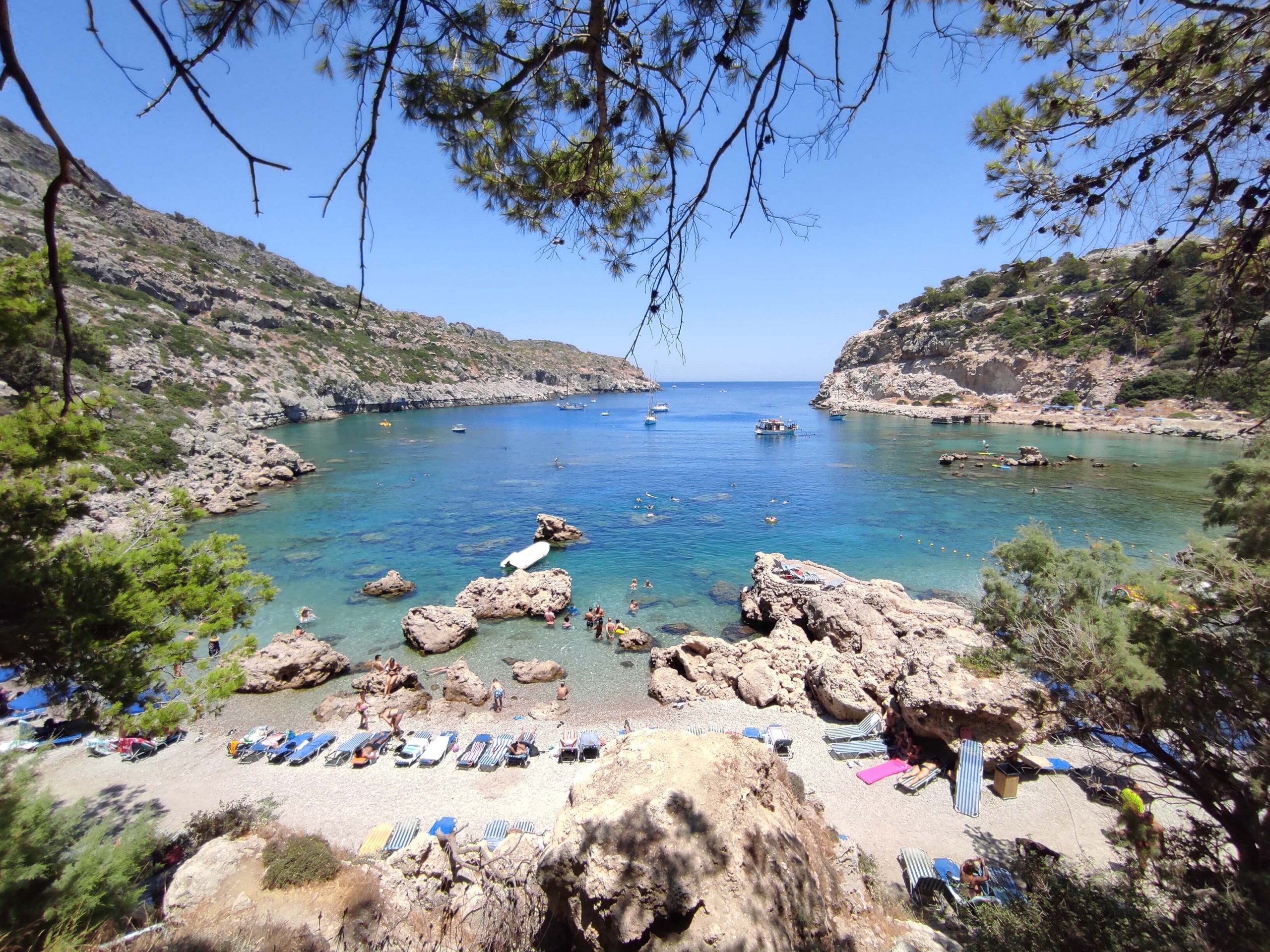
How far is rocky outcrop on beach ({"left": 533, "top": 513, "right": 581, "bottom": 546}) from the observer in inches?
1069

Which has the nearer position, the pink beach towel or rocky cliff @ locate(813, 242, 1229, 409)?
the pink beach towel

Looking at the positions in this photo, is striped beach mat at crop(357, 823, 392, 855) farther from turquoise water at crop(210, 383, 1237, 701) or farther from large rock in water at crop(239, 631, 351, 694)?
large rock in water at crop(239, 631, 351, 694)

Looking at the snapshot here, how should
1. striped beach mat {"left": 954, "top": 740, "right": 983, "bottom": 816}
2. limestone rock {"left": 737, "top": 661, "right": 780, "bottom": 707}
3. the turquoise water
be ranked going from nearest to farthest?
striped beach mat {"left": 954, "top": 740, "right": 983, "bottom": 816}
limestone rock {"left": 737, "top": 661, "right": 780, "bottom": 707}
the turquoise water

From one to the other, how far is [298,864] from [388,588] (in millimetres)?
14936

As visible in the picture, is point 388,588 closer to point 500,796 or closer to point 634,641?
point 634,641

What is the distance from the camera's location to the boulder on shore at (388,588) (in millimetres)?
21172

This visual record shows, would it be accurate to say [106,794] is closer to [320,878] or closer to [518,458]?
[320,878]

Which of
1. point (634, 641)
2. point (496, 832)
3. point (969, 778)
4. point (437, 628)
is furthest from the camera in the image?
point (634, 641)

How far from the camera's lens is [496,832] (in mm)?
9391

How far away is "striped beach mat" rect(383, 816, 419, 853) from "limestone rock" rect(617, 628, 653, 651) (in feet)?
28.0

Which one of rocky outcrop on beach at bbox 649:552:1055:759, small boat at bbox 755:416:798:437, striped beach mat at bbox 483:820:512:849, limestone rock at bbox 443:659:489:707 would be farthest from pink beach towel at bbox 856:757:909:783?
small boat at bbox 755:416:798:437

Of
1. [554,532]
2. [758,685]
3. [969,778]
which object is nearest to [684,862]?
[969,778]

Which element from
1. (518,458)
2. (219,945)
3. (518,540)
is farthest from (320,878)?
(518,458)

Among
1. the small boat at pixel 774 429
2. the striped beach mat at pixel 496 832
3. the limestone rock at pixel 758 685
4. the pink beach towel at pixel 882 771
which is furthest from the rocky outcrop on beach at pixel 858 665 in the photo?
the small boat at pixel 774 429
